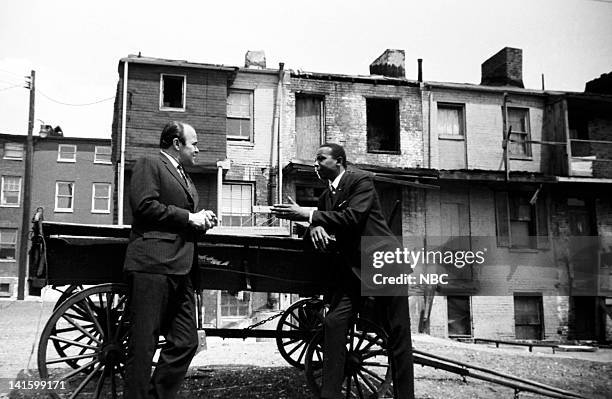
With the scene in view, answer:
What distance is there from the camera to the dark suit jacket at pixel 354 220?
162 inches

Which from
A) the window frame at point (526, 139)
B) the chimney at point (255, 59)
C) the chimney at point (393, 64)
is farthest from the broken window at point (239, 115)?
the window frame at point (526, 139)

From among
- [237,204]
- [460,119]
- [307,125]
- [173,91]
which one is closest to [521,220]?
[460,119]

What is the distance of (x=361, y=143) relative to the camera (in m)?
17.6

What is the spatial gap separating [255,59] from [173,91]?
2.82 m

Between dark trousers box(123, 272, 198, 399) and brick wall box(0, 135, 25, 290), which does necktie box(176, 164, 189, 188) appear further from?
brick wall box(0, 135, 25, 290)

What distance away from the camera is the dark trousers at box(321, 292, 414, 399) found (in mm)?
3977

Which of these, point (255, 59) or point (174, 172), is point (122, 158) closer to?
point (255, 59)

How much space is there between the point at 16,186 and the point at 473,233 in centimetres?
2574

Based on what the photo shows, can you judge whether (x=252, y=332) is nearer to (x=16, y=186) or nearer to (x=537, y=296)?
(x=537, y=296)

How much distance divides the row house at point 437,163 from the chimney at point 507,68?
0.06m

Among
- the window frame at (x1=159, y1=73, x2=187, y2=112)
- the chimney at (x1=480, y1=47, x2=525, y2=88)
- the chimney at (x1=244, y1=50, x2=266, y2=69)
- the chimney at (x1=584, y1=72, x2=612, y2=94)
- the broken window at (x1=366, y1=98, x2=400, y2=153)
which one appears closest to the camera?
the window frame at (x1=159, y1=73, x2=187, y2=112)

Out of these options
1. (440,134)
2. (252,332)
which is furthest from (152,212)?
(440,134)

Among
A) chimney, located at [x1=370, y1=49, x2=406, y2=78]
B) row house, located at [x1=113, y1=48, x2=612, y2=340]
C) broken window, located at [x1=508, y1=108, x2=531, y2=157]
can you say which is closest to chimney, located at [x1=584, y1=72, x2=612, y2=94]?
row house, located at [x1=113, y1=48, x2=612, y2=340]

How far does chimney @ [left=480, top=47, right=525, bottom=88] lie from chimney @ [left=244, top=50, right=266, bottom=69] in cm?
823
